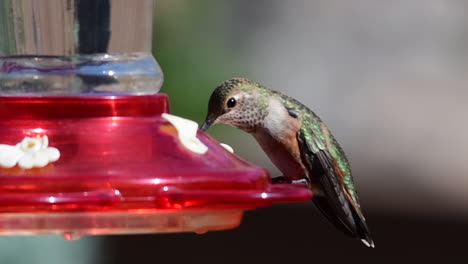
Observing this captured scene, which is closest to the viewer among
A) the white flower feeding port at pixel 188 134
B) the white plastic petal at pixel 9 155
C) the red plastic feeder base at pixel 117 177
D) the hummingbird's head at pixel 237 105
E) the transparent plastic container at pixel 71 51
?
the red plastic feeder base at pixel 117 177

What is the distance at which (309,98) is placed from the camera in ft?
34.0

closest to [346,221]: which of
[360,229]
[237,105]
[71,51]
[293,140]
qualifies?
[360,229]

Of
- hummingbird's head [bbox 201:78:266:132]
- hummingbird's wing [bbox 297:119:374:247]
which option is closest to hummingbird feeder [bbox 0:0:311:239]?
hummingbird's head [bbox 201:78:266:132]

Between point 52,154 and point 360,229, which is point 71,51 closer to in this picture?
Result: point 52,154

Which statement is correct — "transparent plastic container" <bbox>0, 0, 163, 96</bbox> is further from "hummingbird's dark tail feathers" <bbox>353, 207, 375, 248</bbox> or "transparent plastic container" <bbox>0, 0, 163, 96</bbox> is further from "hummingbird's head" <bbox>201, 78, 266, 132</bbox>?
"hummingbird's dark tail feathers" <bbox>353, 207, 375, 248</bbox>

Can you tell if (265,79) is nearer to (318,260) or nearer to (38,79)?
(318,260)

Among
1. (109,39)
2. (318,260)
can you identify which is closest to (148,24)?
(109,39)

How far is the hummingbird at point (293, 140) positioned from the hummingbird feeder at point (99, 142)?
198cm

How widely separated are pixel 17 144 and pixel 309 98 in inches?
313

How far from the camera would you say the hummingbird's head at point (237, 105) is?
5.18m

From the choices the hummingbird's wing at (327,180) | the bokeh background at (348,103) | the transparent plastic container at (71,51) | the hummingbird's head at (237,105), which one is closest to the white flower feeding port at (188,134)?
the transparent plastic container at (71,51)

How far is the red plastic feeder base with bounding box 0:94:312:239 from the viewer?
2.31 m

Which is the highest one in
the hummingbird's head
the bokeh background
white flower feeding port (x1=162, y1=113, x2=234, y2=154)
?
white flower feeding port (x1=162, y1=113, x2=234, y2=154)

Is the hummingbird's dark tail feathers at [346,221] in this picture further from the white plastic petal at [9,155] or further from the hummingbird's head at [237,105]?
the white plastic petal at [9,155]
